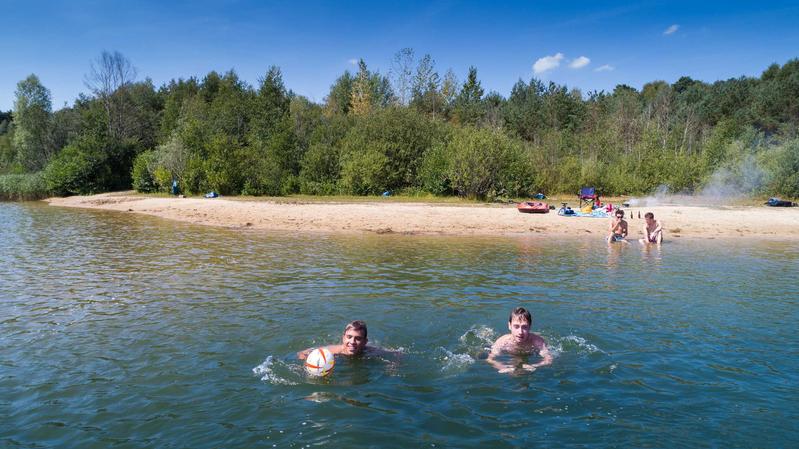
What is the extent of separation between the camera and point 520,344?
30.2 ft

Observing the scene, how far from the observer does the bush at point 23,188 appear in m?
54.4

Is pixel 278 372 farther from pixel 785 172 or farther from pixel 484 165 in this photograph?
pixel 785 172

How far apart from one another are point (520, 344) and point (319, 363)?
3508 millimetres

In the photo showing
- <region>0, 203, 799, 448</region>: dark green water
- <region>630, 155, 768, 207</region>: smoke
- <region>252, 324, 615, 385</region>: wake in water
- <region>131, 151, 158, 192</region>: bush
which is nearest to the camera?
<region>0, 203, 799, 448</region>: dark green water

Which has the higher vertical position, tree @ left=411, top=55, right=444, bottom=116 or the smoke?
tree @ left=411, top=55, right=444, bottom=116

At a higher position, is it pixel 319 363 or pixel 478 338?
pixel 319 363

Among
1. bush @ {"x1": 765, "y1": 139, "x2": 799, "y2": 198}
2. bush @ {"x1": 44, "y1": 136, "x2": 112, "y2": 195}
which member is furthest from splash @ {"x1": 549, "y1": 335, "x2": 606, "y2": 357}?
bush @ {"x1": 44, "y1": 136, "x2": 112, "y2": 195}

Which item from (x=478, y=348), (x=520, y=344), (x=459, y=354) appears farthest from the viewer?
(x=478, y=348)

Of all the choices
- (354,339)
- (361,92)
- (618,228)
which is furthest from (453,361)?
(361,92)

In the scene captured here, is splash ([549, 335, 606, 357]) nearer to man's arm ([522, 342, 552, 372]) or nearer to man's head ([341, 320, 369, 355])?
man's arm ([522, 342, 552, 372])

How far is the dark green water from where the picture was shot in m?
6.62

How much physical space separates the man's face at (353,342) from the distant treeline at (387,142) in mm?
34617

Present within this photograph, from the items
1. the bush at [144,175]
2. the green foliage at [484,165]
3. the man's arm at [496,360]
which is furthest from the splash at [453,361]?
the bush at [144,175]

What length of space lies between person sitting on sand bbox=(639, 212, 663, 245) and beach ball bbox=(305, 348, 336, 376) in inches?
732
